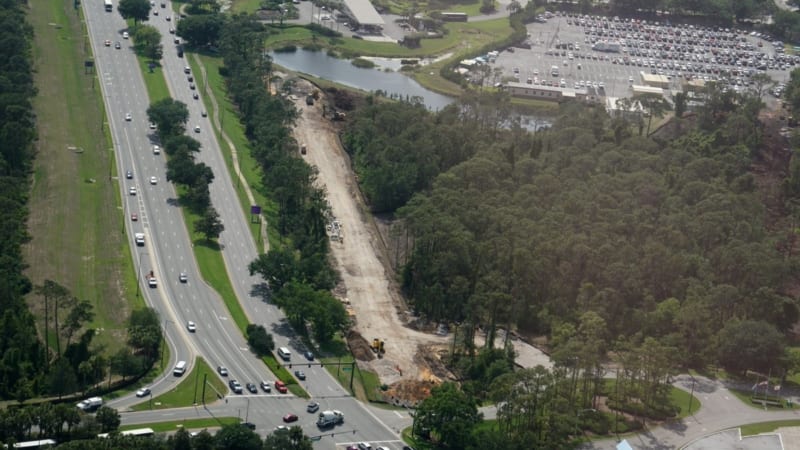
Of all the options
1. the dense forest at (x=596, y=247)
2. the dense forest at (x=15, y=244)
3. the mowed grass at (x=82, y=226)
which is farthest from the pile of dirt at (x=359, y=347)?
the dense forest at (x=15, y=244)

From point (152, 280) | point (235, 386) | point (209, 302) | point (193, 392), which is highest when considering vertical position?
point (152, 280)

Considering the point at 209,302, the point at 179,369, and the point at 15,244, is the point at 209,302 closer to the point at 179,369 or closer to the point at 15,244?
the point at 179,369

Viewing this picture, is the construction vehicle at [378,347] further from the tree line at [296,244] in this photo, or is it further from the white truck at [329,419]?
the white truck at [329,419]

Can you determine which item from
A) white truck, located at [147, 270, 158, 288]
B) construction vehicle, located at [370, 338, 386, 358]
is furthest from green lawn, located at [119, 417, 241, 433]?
white truck, located at [147, 270, 158, 288]

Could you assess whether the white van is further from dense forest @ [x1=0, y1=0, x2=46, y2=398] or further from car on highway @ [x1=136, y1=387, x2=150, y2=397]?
dense forest @ [x1=0, y1=0, x2=46, y2=398]

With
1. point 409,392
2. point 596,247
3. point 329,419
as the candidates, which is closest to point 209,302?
point 409,392

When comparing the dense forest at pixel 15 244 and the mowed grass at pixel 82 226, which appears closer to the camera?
the dense forest at pixel 15 244

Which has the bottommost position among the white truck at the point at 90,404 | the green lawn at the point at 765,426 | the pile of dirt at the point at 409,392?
the pile of dirt at the point at 409,392
